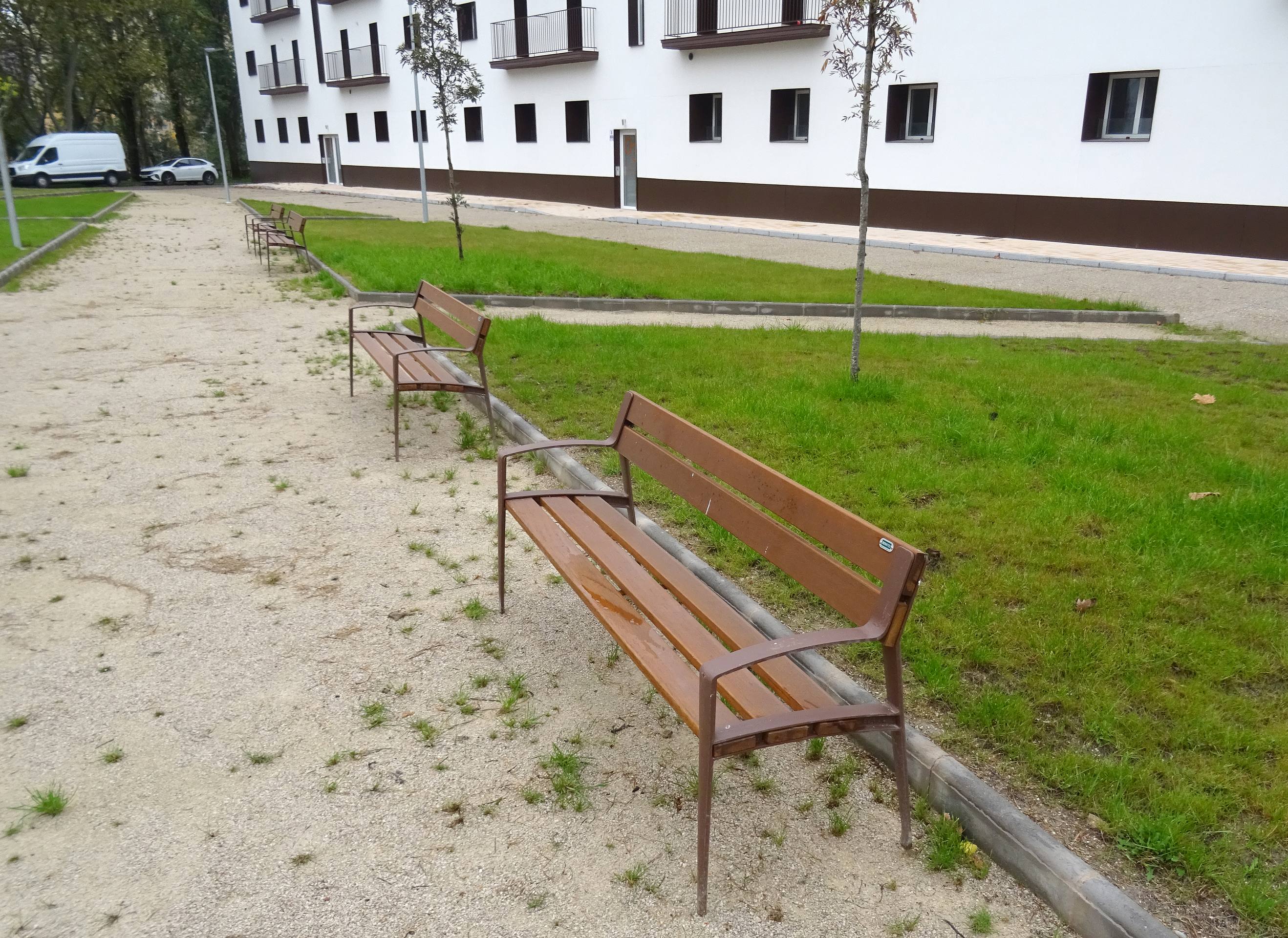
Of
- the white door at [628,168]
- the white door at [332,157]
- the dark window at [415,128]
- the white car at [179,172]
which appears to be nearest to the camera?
the white door at [628,168]

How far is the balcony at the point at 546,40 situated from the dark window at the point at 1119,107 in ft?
52.4

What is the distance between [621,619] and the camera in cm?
329

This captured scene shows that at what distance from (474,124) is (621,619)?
113ft

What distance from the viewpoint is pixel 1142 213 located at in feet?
56.8

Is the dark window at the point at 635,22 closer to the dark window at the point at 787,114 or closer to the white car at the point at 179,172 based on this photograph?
the dark window at the point at 787,114

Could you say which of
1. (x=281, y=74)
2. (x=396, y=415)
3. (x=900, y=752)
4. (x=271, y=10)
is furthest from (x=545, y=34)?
(x=900, y=752)

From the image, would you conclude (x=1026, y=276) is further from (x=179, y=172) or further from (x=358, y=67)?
(x=179, y=172)

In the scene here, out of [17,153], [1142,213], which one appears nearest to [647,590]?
[1142,213]

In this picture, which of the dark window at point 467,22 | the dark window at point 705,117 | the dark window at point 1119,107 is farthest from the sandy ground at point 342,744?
the dark window at point 467,22

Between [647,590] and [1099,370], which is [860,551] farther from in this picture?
[1099,370]

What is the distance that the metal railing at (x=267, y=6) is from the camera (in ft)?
152

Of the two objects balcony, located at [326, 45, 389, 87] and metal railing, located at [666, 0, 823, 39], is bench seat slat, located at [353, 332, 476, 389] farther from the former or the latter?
balcony, located at [326, 45, 389, 87]

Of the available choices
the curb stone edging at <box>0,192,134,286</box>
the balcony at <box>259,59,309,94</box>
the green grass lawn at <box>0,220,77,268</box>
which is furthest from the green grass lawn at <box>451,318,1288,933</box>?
the balcony at <box>259,59,309,94</box>

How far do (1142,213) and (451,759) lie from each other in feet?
59.8
